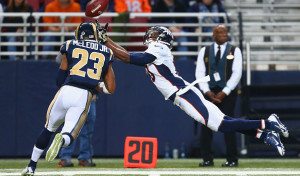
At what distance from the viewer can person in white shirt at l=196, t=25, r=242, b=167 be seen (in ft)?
42.9

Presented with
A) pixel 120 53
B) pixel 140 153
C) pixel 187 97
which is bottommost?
pixel 140 153

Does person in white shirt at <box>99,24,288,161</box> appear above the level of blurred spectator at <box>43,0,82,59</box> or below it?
below

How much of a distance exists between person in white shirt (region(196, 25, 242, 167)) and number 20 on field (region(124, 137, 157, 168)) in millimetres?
794

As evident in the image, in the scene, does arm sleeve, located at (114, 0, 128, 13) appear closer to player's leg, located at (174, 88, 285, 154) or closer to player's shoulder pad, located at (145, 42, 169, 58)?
player's shoulder pad, located at (145, 42, 169, 58)

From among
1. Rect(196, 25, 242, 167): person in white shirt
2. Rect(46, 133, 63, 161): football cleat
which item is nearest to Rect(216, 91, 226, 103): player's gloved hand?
Rect(196, 25, 242, 167): person in white shirt

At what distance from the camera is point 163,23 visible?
16125 millimetres

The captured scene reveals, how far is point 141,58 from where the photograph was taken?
11.1m

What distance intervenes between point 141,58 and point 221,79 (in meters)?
2.40

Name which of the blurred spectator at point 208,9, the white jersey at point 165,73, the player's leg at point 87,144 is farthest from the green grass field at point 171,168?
the blurred spectator at point 208,9

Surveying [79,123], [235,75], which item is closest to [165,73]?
[79,123]

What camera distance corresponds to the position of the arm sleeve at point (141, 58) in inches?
434

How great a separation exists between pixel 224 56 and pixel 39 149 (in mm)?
3697

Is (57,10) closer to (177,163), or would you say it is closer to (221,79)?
(177,163)

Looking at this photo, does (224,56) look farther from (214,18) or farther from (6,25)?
(6,25)
